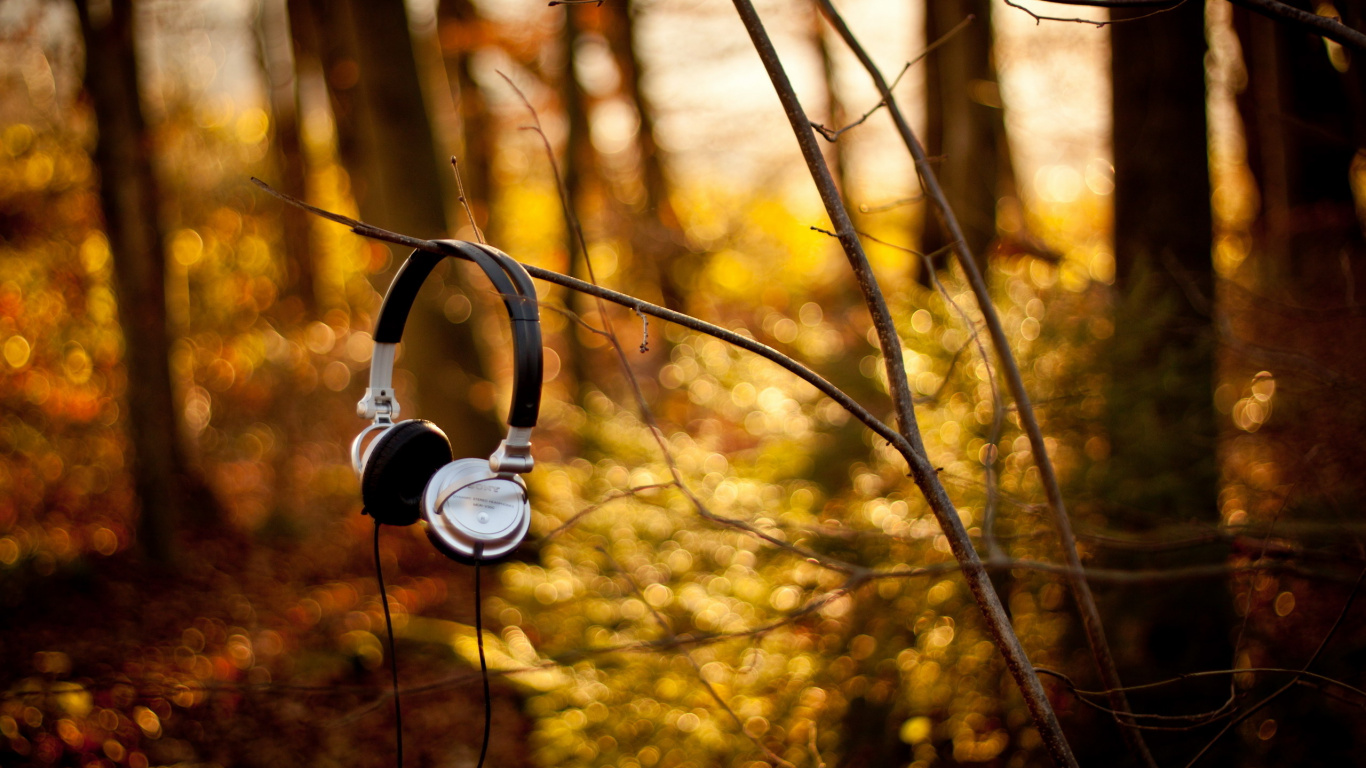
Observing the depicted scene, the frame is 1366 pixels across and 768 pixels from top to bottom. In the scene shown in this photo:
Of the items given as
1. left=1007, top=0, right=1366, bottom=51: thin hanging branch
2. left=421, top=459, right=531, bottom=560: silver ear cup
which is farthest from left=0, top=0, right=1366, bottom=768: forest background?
left=421, top=459, right=531, bottom=560: silver ear cup

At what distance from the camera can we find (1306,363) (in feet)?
8.53

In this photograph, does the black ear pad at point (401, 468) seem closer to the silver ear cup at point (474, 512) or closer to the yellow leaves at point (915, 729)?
the silver ear cup at point (474, 512)

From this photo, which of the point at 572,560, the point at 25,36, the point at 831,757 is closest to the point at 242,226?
the point at 25,36

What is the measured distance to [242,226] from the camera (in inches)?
441

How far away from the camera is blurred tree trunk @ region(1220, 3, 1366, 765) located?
102 inches

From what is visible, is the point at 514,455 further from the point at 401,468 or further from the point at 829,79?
the point at 829,79

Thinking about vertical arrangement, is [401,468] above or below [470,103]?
below

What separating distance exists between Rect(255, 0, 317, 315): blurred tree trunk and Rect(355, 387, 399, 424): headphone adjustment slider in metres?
11.7

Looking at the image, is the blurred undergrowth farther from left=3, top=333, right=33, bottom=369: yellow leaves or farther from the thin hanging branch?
the thin hanging branch

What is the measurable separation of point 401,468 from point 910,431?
0.82 meters

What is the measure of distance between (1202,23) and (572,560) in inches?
153

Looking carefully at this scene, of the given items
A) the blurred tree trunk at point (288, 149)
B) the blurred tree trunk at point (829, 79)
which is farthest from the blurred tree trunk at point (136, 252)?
the blurred tree trunk at point (829, 79)

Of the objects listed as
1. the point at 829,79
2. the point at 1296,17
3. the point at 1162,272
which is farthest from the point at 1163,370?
the point at 829,79

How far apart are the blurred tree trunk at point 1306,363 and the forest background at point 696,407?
0.11ft
